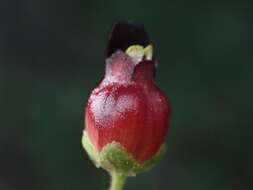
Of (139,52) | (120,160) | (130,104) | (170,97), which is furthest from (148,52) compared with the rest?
(170,97)

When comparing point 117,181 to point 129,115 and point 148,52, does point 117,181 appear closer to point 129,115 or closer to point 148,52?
point 129,115

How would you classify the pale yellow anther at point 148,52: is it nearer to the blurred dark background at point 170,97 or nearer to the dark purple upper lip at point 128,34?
the dark purple upper lip at point 128,34

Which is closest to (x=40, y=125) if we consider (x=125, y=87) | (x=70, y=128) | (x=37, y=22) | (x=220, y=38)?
Answer: (x=70, y=128)

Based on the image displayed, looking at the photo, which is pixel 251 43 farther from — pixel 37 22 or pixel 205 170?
pixel 37 22

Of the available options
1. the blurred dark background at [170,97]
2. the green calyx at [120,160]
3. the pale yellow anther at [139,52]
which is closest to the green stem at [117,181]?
the green calyx at [120,160]

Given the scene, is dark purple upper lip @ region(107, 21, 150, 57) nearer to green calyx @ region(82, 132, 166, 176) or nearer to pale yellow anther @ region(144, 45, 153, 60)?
pale yellow anther @ region(144, 45, 153, 60)
